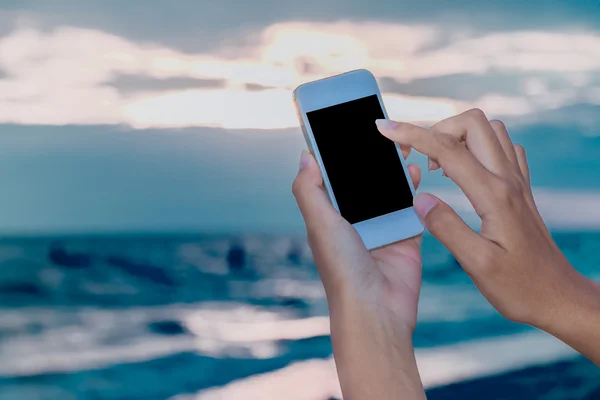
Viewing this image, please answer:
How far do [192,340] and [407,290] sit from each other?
4.80m

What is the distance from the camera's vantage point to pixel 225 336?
246 inches

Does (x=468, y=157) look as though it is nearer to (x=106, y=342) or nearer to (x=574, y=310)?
(x=574, y=310)

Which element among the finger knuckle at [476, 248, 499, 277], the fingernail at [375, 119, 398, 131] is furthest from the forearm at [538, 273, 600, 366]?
the fingernail at [375, 119, 398, 131]

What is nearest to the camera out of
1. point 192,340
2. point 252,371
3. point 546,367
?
point 546,367

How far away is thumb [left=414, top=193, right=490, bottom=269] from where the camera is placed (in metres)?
1.39

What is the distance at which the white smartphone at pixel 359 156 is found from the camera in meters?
1.75

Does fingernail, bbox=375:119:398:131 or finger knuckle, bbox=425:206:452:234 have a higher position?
fingernail, bbox=375:119:398:131

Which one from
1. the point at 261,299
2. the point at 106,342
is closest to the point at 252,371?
the point at 106,342

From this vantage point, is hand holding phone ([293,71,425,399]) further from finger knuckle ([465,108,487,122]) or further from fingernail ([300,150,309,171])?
finger knuckle ([465,108,487,122])

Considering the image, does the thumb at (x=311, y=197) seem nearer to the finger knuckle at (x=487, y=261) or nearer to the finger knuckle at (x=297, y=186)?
the finger knuckle at (x=297, y=186)

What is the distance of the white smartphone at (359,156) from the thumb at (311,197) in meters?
0.09

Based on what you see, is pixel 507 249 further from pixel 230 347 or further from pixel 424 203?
pixel 230 347

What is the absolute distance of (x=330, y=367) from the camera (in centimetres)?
470

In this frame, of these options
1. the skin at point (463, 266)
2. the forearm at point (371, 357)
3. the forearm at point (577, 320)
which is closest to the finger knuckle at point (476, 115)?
the skin at point (463, 266)
